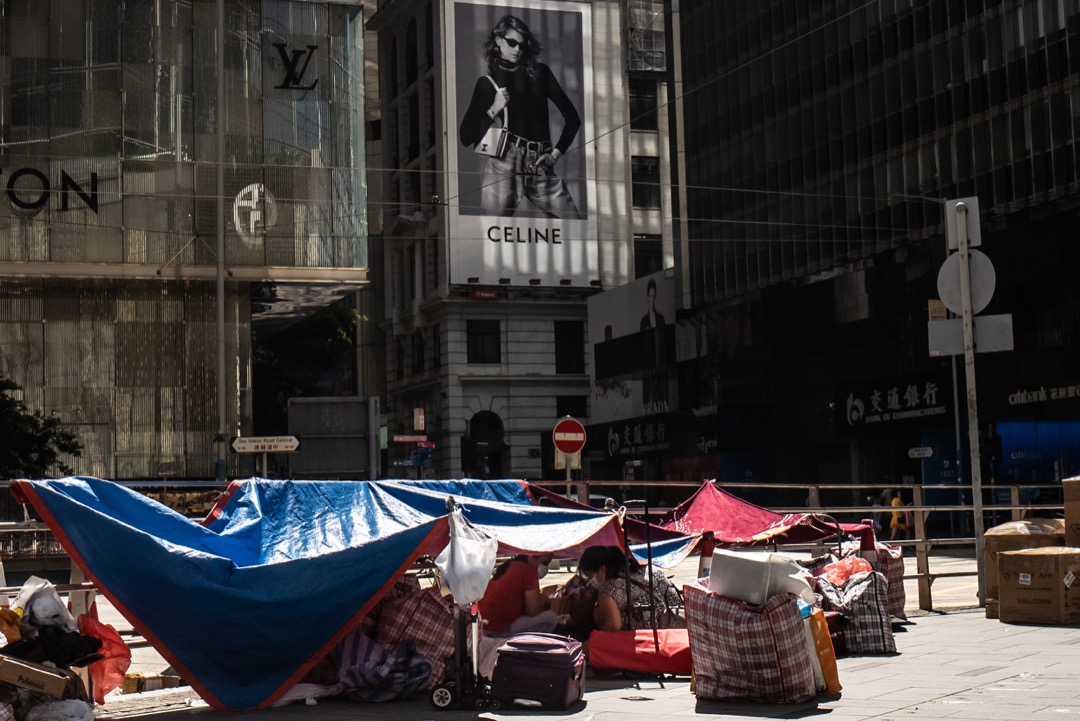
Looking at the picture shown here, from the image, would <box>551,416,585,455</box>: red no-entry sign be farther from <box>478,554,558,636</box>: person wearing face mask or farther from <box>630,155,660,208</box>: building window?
<box>630,155,660,208</box>: building window

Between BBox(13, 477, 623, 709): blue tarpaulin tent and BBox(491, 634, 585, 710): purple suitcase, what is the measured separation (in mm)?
1022

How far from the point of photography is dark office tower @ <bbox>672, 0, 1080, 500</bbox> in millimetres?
43625

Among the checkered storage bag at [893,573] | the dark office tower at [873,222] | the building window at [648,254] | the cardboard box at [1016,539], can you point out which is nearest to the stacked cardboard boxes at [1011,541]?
the cardboard box at [1016,539]

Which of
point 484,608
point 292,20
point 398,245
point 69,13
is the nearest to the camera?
point 484,608

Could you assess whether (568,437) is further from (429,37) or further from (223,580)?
(429,37)

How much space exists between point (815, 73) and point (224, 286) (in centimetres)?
2820

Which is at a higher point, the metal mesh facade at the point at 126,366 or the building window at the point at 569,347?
the building window at the point at 569,347

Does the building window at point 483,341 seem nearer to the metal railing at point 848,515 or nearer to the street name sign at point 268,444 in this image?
the metal railing at point 848,515

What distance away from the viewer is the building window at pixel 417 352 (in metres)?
78.0

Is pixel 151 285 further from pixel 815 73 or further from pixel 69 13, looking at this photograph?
pixel 815 73

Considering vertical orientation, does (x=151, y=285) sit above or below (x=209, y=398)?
above

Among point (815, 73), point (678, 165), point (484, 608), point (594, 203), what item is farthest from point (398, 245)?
point (484, 608)

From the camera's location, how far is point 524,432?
73.5 metres

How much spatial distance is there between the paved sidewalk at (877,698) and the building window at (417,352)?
6486 centimetres
